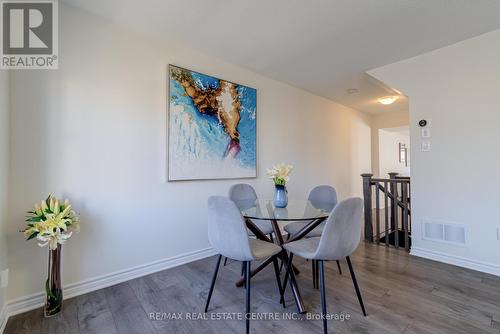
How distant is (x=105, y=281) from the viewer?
82.4 inches

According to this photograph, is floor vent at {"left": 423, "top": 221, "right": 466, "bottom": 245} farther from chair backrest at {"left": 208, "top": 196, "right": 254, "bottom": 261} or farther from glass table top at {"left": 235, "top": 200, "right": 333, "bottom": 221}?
chair backrest at {"left": 208, "top": 196, "right": 254, "bottom": 261}

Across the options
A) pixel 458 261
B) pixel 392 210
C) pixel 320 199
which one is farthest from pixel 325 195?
pixel 458 261

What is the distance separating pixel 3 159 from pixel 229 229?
1668 millimetres

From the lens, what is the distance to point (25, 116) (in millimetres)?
1754

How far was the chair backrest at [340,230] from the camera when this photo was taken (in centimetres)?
147

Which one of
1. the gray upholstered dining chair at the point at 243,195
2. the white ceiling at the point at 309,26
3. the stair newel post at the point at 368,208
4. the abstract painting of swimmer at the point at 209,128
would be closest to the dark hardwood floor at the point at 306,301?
the gray upholstered dining chair at the point at 243,195

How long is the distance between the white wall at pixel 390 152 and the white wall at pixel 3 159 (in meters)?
6.69

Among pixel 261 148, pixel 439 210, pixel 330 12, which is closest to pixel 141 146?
pixel 261 148

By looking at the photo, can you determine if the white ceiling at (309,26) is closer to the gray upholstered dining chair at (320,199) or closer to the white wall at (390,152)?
the gray upholstered dining chair at (320,199)

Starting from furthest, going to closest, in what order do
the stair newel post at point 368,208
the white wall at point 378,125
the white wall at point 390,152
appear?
1. the white wall at point 390,152
2. the white wall at point 378,125
3. the stair newel post at point 368,208

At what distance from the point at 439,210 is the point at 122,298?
11.5 feet

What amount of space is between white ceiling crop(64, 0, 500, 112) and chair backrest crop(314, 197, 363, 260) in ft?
5.62

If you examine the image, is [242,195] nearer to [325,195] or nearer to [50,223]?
[325,195]

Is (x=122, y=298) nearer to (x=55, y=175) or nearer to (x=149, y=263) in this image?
(x=149, y=263)
